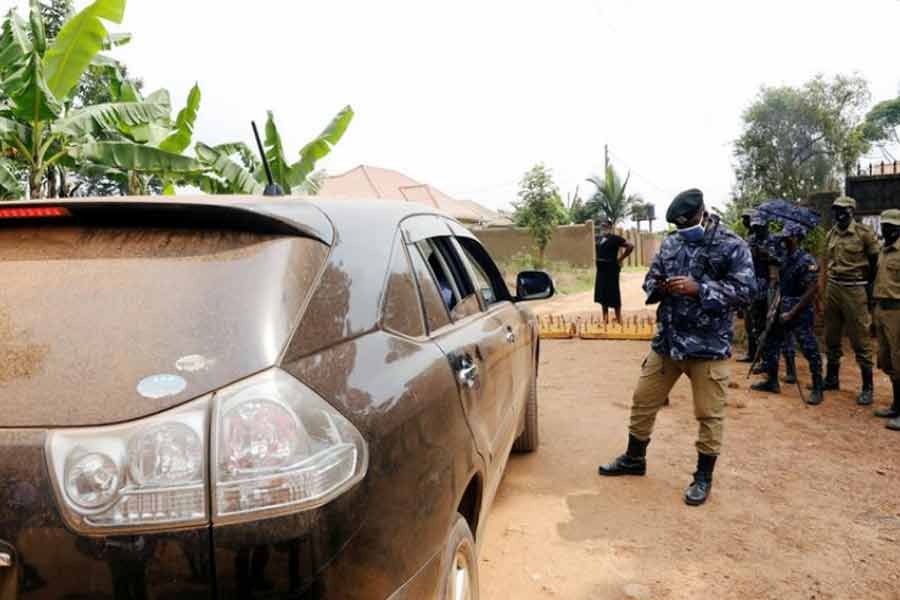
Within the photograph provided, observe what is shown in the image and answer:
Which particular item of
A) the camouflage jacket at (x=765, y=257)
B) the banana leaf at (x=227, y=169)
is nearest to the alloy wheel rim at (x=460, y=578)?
the camouflage jacket at (x=765, y=257)

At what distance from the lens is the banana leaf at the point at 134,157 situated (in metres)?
8.48

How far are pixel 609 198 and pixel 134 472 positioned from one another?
35.6 meters

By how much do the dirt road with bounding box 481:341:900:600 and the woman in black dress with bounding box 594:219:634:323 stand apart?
15.6ft

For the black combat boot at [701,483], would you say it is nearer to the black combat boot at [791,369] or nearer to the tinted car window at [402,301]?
the tinted car window at [402,301]

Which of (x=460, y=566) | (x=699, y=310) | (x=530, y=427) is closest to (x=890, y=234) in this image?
(x=699, y=310)

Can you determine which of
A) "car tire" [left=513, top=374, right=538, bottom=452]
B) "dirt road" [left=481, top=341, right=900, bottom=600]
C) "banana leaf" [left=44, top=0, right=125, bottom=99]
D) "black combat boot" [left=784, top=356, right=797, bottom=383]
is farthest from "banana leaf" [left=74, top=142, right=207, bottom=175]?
"black combat boot" [left=784, top=356, right=797, bottom=383]

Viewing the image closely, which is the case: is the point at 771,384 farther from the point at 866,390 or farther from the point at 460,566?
the point at 460,566

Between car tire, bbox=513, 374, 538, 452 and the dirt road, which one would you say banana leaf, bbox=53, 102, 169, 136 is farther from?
car tire, bbox=513, 374, 538, 452

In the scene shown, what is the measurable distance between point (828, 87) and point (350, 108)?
26925 millimetres

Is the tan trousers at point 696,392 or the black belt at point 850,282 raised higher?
the black belt at point 850,282

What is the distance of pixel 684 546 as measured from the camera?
3.09 m

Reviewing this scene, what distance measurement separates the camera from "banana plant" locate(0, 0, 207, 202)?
7211 millimetres

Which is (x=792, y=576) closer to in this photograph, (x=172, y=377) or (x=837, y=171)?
(x=172, y=377)

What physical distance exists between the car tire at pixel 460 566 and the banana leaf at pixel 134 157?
8.63 m
